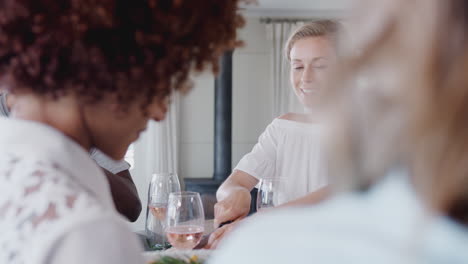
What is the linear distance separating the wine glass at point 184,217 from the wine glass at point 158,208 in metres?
0.24

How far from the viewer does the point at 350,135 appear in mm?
411

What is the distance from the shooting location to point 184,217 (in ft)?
4.25

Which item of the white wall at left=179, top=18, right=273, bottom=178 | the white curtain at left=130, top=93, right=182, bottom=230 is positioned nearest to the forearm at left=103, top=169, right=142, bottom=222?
the white curtain at left=130, top=93, right=182, bottom=230

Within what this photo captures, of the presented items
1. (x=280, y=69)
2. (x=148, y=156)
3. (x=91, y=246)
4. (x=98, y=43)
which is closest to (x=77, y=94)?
(x=98, y=43)

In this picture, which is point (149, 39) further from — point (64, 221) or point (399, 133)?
point (399, 133)

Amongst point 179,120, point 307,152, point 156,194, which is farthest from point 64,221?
point 179,120

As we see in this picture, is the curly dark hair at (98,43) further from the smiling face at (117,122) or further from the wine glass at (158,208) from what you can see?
the wine glass at (158,208)

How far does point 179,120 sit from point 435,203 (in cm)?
649

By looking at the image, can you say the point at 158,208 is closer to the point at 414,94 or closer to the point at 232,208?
the point at 232,208

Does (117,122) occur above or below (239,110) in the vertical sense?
above

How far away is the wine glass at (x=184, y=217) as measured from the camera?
129cm

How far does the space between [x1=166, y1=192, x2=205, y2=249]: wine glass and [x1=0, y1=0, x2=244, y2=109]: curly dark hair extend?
2.05 ft

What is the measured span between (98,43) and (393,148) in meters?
0.41

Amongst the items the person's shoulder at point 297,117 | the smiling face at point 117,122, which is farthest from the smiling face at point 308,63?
the smiling face at point 117,122
